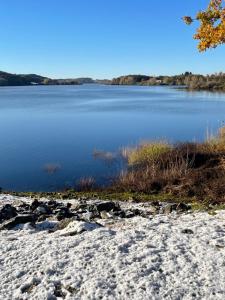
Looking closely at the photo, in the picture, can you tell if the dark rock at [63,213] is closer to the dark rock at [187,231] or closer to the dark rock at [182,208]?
the dark rock at [182,208]

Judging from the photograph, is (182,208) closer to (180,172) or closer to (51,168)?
(180,172)

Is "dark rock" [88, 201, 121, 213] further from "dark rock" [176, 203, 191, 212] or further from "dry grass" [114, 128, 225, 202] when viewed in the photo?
"dry grass" [114, 128, 225, 202]

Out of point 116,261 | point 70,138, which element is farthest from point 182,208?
point 70,138

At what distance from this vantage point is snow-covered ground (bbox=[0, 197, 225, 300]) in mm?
5980

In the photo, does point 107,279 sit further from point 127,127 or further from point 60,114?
point 60,114

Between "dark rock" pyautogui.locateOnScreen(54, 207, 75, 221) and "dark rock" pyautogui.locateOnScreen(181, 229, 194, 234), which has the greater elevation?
"dark rock" pyautogui.locateOnScreen(181, 229, 194, 234)

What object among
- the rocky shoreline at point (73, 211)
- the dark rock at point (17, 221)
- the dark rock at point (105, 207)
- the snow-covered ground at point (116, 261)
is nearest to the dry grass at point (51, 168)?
the rocky shoreline at point (73, 211)

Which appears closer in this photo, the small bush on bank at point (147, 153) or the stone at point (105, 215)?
the stone at point (105, 215)

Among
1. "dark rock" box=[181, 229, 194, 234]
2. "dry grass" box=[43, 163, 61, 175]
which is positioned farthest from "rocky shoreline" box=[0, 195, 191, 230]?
"dry grass" box=[43, 163, 61, 175]

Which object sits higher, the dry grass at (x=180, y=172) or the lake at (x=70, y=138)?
the dry grass at (x=180, y=172)

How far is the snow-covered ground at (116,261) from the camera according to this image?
5.98 m

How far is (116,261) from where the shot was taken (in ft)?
22.2

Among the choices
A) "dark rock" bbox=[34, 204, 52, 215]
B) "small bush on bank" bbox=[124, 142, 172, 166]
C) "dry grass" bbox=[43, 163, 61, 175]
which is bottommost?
"dry grass" bbox=[43, 163, 61, 175]

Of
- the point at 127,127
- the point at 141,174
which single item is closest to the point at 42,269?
the point at 141,174
